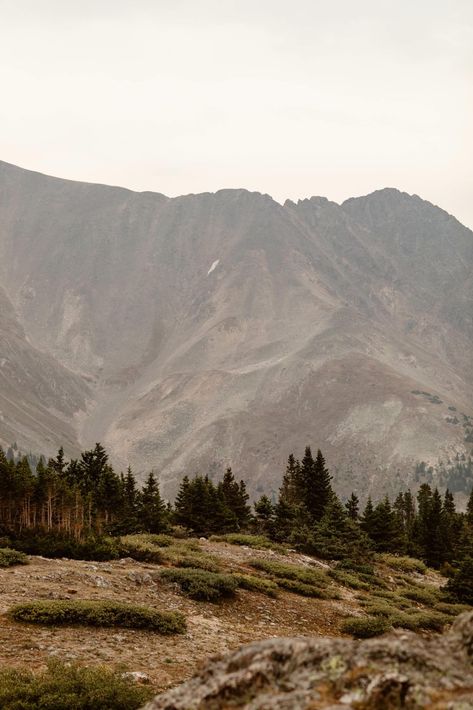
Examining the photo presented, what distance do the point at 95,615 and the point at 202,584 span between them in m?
7.86

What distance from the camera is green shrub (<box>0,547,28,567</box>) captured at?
92.0ft

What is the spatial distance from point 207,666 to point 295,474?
2996 inches

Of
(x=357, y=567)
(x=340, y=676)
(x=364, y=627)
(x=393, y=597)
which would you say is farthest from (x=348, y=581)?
(x=340, y=676)

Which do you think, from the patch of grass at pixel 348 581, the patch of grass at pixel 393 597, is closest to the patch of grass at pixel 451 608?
the patch of grass at pixel 393 597

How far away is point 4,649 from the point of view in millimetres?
16422

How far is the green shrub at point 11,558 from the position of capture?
28.0m

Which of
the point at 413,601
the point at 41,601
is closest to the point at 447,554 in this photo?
the point at 413,601

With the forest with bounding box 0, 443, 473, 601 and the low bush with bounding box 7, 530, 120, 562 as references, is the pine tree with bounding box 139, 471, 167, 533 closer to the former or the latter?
the forest with bounding box 0, 443, 473, 601

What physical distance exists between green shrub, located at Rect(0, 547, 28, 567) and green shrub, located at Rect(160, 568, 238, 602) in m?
7.13

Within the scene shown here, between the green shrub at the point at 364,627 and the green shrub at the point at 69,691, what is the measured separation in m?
12.5

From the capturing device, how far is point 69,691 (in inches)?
526

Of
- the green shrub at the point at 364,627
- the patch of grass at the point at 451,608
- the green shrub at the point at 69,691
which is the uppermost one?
the green shrub at the point at 69,691

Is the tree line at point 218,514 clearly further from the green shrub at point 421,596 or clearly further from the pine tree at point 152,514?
the green shrub at point 421,596

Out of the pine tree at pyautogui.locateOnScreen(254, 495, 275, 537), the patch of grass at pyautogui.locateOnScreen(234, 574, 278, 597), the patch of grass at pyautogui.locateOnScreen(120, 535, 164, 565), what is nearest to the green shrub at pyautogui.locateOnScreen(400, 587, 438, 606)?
the patch of grass at pyautogui.locateOnScreen(234, 574, 278, 597)
